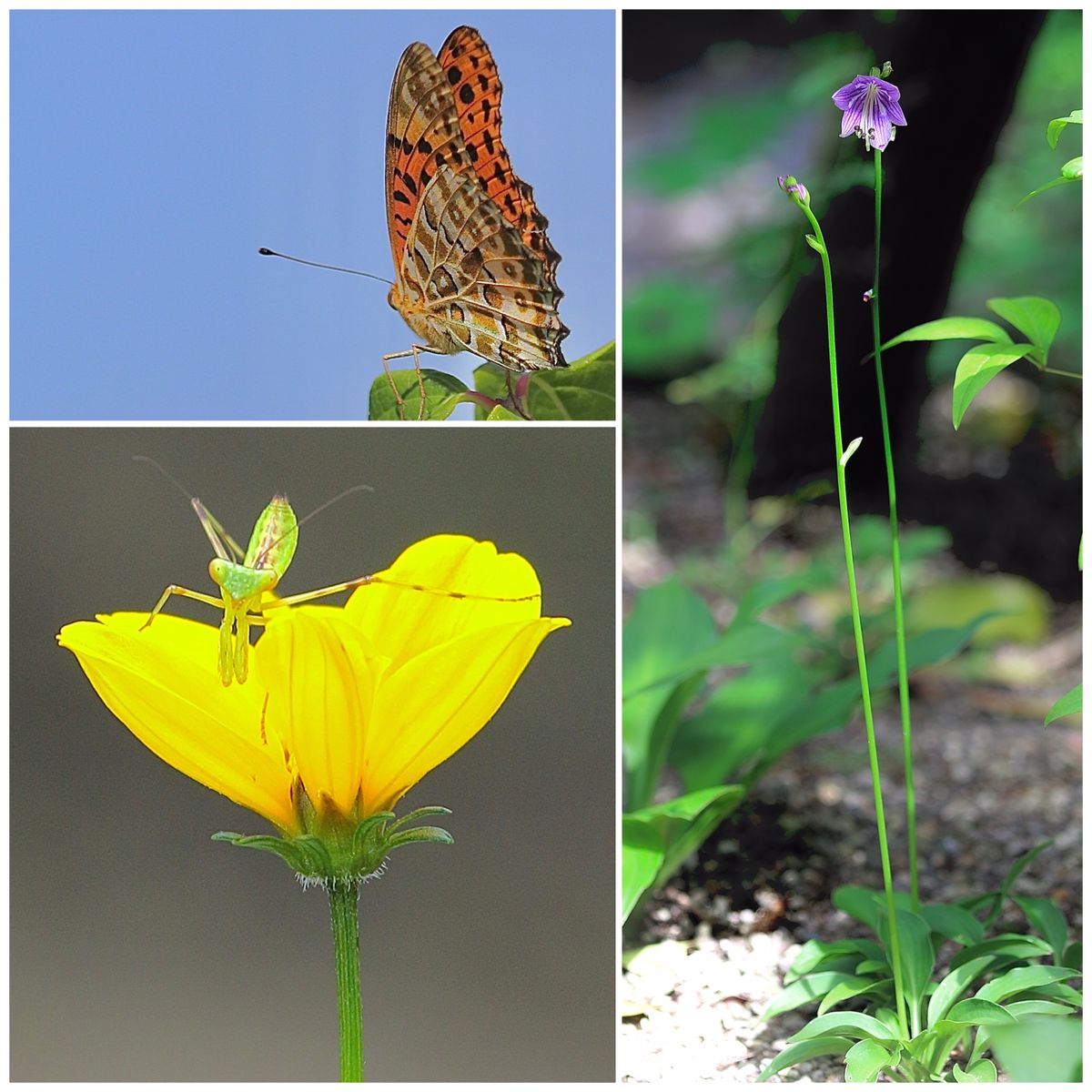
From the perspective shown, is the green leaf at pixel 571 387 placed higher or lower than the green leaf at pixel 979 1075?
higher

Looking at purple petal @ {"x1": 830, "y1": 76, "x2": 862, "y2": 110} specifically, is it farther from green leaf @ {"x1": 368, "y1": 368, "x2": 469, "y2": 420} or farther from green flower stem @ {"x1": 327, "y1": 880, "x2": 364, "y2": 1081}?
green flower stem @ {"x1": 327, "y1": 880, "x2": 364, "y2": 1081}

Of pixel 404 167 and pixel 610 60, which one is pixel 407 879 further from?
pixel 610 60

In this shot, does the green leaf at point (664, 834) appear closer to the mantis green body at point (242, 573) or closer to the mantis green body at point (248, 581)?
the mantis green body at point (248, 581)

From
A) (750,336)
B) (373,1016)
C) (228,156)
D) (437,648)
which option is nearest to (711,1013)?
(373,1016)

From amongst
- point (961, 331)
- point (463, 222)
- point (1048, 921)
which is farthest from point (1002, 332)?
point (1048, 921)

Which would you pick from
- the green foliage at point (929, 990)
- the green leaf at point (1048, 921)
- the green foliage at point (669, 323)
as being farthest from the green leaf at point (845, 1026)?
the green foliage at point (669, 323)

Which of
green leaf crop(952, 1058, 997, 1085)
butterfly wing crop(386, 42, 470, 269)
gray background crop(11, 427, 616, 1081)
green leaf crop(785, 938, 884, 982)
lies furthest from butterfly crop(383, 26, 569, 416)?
green leaf crop(952, 1058, 997, 1085)
